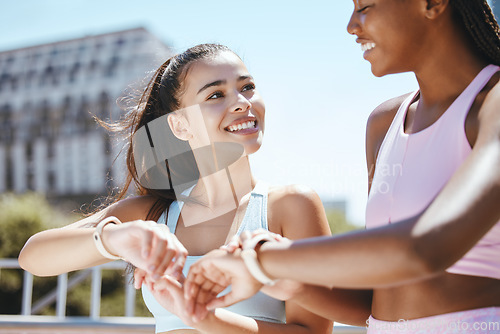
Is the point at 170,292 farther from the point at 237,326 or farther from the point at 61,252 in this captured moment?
the point at 61,252

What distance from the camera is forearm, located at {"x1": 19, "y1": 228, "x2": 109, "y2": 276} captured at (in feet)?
5.68

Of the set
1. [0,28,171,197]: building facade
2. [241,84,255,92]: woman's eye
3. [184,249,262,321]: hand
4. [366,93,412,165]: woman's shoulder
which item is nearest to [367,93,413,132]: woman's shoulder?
[366,93,412,165]: woman's shoulder

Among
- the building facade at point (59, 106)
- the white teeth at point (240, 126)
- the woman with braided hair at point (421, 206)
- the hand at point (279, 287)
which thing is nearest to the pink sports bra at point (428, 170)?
the woman with braided hair at point (421, 206)

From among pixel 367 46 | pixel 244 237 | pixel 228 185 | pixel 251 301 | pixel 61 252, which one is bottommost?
pixel 251 301

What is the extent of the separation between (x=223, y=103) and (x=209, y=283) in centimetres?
86

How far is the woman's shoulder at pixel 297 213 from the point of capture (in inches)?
73.4

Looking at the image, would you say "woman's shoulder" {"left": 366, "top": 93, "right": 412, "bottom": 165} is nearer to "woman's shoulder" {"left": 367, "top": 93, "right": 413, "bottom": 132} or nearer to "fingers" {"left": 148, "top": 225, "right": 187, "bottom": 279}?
"woman's shoulder" {"left": 367, "top": 93, "right": 413, "bottom": 132}

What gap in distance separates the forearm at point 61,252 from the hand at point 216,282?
0.48m

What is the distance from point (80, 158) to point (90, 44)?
8.60 meters

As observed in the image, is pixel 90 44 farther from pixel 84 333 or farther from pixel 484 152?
pixel 484 152

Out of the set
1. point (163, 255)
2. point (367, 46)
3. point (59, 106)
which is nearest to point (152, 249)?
point (163, 255)

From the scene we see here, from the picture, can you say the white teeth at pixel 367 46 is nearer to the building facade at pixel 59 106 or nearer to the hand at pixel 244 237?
the hand at pixel 244 237

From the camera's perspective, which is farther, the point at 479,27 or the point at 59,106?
the point at 59,106

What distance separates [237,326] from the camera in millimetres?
1595
